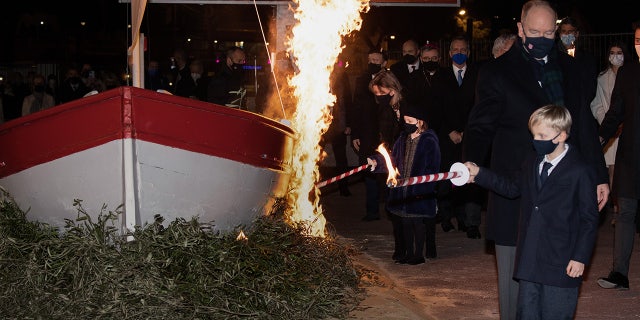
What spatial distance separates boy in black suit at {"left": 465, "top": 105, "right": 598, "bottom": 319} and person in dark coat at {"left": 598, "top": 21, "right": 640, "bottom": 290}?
2693mm

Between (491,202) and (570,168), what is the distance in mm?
693

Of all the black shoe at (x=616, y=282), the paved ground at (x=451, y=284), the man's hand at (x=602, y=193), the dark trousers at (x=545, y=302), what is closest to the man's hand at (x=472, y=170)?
the dark trousers at (x=545, y=302)

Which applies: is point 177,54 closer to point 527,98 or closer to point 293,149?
point 293,149

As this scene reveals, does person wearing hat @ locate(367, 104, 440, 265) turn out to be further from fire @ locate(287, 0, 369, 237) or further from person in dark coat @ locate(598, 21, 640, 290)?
person in dark coat @ locate(598, 21, 640, 290)

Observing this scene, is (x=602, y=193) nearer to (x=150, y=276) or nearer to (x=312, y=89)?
(x=150, y=276)

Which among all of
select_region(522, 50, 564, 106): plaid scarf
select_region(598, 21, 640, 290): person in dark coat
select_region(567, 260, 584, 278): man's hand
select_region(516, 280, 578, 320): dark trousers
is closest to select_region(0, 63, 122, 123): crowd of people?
select_region(522, 50, 564, 106): plaid scarf

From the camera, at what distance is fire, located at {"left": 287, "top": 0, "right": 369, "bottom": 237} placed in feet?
31.4

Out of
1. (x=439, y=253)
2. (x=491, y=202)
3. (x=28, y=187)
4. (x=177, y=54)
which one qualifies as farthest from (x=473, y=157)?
(x=177, y=54)

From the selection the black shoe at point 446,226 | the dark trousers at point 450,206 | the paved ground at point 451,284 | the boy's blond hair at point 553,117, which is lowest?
the paved ground at point 451,284

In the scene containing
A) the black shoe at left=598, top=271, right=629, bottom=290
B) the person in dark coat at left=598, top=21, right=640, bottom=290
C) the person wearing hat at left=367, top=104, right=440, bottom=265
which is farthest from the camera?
the person wearing hat at left=367, top=104, right=440, bottom=265

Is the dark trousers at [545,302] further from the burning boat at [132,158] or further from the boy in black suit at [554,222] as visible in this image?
the burning boat at [132,158]

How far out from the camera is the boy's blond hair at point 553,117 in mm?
5512

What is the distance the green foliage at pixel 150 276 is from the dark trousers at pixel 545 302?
1.77m

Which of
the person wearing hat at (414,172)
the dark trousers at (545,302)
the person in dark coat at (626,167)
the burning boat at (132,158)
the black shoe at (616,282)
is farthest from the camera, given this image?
the person wearing hat at (414,172)
